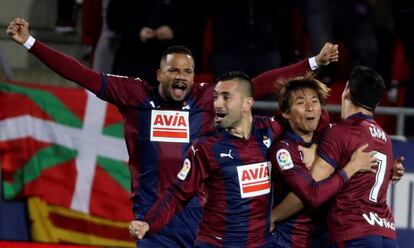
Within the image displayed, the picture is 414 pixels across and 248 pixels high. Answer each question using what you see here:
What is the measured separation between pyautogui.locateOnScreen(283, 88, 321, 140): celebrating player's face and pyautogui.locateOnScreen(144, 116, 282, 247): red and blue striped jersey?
0.91ft

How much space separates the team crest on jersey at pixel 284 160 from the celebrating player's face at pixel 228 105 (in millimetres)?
290

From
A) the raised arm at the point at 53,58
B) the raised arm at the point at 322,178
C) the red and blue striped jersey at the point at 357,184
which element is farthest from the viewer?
the raised arm at the point at 53,58

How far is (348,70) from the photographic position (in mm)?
10305

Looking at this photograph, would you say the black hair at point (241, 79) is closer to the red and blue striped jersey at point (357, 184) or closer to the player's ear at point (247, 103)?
the player's ear at point (247, 103)

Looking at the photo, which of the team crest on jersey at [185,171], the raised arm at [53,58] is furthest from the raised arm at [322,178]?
the raised arm at [53,58]

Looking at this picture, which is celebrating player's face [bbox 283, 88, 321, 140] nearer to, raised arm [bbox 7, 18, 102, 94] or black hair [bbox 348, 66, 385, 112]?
black hair [bbox 348, 66, 385, 112]

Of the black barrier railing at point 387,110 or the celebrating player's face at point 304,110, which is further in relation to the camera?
the black barrier railing at point 387,110

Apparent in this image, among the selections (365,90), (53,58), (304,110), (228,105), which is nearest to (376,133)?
(365,90)

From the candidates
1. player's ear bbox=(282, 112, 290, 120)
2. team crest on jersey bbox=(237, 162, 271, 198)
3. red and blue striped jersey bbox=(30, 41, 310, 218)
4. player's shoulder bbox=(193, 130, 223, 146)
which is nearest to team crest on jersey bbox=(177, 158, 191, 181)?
player's shoulder bbox=(193, 130, 223, 146)

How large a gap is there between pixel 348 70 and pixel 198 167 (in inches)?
180

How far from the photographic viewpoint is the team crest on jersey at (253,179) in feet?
19.6

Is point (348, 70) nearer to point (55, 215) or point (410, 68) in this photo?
point (410, 68)

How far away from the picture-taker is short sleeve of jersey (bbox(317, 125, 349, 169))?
19.6ft

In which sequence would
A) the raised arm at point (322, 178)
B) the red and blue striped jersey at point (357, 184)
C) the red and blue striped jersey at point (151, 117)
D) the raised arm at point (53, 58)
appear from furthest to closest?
the red and blue striped jersey at point (151, 117) → the raised arm at point (53, 58) → the red and blue striped jersey at point (357, 184) → the raised arm at point (322, 178)
